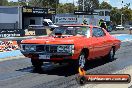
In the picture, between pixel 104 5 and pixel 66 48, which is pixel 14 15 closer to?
pixel 66 48

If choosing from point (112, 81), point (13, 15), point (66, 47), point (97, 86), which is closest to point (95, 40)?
point (66, 47)

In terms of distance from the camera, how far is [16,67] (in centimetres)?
1223

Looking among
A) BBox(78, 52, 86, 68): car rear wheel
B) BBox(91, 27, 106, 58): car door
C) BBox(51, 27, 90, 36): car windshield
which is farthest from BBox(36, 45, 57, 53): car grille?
BBox(91, 27, 106, 58): car door

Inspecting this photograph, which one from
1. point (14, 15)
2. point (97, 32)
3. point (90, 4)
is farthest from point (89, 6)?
point (97, 32)

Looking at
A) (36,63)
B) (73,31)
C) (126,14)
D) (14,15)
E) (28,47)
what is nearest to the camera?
(28,47)

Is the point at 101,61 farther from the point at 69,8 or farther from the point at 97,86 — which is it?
the point at 69,8

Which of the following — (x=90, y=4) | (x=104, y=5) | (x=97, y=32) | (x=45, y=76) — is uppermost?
(x=90, y=4)

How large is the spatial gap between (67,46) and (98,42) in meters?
2.37

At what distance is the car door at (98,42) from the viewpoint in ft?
39.0

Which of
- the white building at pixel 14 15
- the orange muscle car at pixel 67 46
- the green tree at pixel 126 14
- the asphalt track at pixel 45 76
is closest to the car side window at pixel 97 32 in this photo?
the orange muscle car at pixel 67 46

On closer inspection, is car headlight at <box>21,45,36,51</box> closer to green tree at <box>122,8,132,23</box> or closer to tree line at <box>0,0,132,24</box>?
tree line at <box>0,0,132,24</box>

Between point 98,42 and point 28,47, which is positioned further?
point 98,42

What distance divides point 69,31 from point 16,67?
236 cm

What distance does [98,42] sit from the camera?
12164mm
